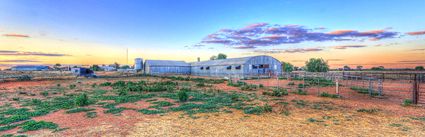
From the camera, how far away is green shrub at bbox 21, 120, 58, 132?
24.8ft

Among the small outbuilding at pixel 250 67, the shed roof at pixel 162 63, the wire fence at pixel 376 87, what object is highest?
the shed roof at pixel 162 63

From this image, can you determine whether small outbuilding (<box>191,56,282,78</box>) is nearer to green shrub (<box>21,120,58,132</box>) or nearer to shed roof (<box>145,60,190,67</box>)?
shed roof (<box>145,60,190,67</box>)

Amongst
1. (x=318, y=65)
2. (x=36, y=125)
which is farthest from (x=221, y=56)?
(x=36, y=125)

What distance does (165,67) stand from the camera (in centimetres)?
5712

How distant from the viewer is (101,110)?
10.8 meters

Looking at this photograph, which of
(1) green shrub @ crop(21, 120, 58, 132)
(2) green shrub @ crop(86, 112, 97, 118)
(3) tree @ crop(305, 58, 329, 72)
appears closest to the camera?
(1) green shrub @ crop(21, 120, 58, 132)

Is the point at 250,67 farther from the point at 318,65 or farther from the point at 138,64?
the point at 138,64

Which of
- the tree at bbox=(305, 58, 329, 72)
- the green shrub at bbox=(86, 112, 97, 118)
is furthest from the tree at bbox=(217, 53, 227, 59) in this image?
the green shrub at bbox=(86, 112, 97, 118)

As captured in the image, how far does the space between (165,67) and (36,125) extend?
→ 163 ft

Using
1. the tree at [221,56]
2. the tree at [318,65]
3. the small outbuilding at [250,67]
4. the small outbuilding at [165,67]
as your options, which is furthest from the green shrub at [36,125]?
the tree at [221,56]

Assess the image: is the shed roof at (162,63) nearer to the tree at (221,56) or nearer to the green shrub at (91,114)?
the tree at (221,56)

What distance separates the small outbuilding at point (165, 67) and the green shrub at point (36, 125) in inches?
1846

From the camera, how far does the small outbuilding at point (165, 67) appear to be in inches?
2157

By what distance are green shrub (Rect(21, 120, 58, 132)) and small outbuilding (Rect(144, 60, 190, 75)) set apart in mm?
46894
